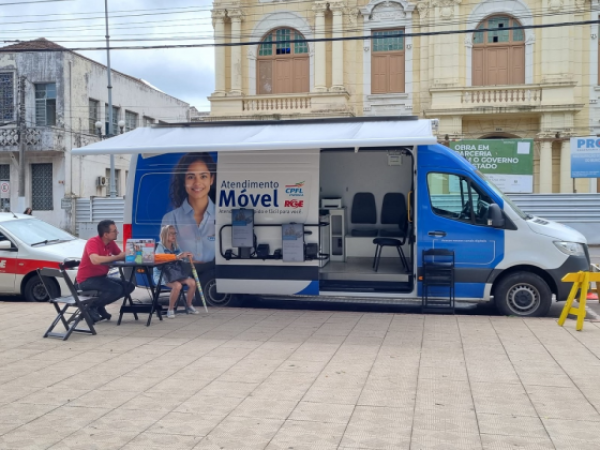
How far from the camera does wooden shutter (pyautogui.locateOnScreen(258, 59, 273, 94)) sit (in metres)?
27.8

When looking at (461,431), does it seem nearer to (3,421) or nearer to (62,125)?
(3,421)

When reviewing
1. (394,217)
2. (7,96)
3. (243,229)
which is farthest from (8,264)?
(7,96)

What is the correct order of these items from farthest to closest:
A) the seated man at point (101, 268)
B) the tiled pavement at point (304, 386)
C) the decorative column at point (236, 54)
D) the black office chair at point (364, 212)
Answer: the decorative column at point (236, 54) → the black office chair at point (364, 212) → the seated man at point (101, 268) → the tiled pavement at point (304, 386)

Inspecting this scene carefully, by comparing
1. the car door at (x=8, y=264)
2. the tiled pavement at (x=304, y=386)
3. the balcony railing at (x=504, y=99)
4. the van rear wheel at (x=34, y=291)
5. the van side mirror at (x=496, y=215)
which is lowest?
the tiled pavement at (x=304, y=386)

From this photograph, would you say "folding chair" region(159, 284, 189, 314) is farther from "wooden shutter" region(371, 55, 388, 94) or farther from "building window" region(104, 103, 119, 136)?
"building window" region(104, 103, 119, 136)

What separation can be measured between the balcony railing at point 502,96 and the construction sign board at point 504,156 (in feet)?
5.45

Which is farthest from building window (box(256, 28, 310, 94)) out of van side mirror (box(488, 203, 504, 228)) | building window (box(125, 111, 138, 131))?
van side mirror (box(488, 203, 504, 228))

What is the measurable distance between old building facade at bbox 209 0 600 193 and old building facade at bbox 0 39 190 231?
9273 mm

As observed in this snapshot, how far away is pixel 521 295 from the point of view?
32.4 feet

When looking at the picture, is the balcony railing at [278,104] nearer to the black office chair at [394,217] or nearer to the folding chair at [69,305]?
the black office chair at [394,217]

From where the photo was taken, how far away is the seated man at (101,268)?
8.97 metres

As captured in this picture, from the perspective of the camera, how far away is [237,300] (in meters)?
11.1

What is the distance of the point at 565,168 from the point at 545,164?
2.37 ft

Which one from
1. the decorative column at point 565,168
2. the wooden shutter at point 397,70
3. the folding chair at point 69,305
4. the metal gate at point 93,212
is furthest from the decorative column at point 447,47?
the folding chair at point 69,305
